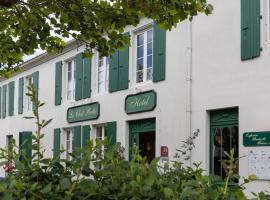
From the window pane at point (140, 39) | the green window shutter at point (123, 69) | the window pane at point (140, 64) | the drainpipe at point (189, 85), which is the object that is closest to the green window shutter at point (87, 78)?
the green window shutter at point (123, 69)

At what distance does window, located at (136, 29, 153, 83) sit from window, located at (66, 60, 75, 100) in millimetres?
4462

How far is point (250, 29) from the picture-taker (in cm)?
1053

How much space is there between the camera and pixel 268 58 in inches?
400

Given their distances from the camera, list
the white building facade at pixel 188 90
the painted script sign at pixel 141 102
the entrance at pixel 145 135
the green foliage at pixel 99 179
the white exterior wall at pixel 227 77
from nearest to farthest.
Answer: the green foliage at pixel 99 179
the white exterior wall at pixel 227 77
the white building facade at pixel 188 90
the painted script sign at pixel 141 102
the entrance at pixel 145 135

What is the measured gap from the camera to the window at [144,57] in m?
14.4

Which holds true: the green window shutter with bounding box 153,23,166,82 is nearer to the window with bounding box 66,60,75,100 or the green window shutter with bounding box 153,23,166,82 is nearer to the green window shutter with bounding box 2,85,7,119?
the window with bounding box 66,60,75,100

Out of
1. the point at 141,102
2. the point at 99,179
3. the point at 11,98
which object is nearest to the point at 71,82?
the point at 141,102

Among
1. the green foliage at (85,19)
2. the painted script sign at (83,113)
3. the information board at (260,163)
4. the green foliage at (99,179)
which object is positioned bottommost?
the information board at (260,163)

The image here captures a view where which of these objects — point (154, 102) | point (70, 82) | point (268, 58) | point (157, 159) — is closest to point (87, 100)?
point (70, 82)

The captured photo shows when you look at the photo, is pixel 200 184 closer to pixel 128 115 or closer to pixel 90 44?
pixel 90 44

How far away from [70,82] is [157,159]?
54.6ft

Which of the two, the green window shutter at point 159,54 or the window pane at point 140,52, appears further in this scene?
the window pane at point 140,52

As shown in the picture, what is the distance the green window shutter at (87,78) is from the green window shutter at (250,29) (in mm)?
7493

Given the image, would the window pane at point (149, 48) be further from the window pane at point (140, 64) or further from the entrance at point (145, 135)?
the entrance at point (145, 135)
